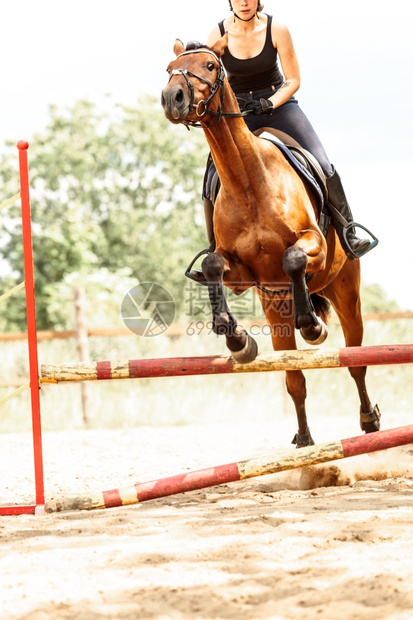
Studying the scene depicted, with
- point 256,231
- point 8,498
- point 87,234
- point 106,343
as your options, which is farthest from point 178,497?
point 87,234

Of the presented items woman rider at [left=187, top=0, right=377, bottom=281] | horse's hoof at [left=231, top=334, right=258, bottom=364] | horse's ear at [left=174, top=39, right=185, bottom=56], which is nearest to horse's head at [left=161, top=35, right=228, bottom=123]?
horse's ear at [left=174, top=39, right=185, bottom=56]

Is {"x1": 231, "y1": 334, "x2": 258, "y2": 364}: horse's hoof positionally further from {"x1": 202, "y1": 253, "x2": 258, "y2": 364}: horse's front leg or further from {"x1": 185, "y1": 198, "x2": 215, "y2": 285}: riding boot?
{"x1": 185, "y1": 198, "x2": 215, "y2": 285}: riding boot

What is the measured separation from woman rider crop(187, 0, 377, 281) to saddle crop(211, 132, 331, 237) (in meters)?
0.08

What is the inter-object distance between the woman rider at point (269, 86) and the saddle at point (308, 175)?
8 cm

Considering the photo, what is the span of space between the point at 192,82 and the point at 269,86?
4.18 ft

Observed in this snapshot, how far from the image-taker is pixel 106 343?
13219 mm

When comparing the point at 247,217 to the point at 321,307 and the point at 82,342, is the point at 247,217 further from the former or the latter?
the point at 82,342

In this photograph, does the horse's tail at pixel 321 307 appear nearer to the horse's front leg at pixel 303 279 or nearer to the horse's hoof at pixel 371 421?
the horse's hoof at pixel 371 421

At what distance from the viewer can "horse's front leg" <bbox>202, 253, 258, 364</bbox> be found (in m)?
3.77

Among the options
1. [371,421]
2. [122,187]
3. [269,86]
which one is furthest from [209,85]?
[122,187]

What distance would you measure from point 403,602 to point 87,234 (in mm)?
22226

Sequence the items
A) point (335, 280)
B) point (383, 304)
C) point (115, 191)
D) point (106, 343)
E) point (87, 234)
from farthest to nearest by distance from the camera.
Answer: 1. point (383, 304)
2. point (115, 191)
3. point (87, 234)
4. point (106, 343)
5. point (335, 280)

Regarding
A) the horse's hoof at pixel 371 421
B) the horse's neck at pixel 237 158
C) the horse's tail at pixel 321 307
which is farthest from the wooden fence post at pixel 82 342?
the horse's neck at pixel 237 158

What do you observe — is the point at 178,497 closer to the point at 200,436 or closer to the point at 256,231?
the point at 256,231
